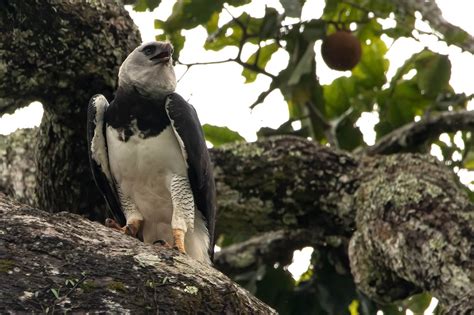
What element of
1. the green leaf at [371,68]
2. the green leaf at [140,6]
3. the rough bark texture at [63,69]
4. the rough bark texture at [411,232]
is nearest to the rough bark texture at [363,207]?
the rough bark texture at [411,232]

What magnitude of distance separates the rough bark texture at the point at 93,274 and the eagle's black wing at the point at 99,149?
59.7 inches

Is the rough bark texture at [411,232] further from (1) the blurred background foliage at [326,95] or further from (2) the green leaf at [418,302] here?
(2) the green leaf at [418,302]

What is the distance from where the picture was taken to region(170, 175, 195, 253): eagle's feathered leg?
190 inches

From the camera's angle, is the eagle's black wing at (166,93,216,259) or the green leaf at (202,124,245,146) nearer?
the eagle's black wing at (166,93,216,259)

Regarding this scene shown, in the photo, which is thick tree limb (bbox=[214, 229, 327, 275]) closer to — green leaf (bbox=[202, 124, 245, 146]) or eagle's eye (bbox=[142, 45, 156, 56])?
green leaf (bbox=[202, 124, 245, 146])

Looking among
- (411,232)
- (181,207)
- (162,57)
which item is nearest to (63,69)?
(162,57)

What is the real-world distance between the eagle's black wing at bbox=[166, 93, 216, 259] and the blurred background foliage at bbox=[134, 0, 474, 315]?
4.31ft

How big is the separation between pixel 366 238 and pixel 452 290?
708 millimetres

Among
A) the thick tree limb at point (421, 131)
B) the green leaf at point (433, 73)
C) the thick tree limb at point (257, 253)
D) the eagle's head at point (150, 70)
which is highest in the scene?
the green leaf at point (433, 73)

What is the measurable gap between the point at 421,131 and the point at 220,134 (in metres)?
1.29

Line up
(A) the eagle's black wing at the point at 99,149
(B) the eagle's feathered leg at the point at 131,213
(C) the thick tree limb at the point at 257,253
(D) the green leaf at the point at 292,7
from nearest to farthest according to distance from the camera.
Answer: (A) the eagle's black wing at the point at 99,149, (B) the eagle's feathered leg at the point at 131,213, (D) the green leaf at the point at 292,7, (C) the thick tree limb at the point at 257,253

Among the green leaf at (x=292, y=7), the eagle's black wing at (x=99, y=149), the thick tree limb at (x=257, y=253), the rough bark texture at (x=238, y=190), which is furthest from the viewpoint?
the thick tree limb at (x=257, y=253)

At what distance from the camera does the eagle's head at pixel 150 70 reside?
16.5ft

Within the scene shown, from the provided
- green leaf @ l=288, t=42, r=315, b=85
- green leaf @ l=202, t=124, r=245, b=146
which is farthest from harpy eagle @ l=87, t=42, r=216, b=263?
green leaf @ l=202, t=124, r=245, b=146
